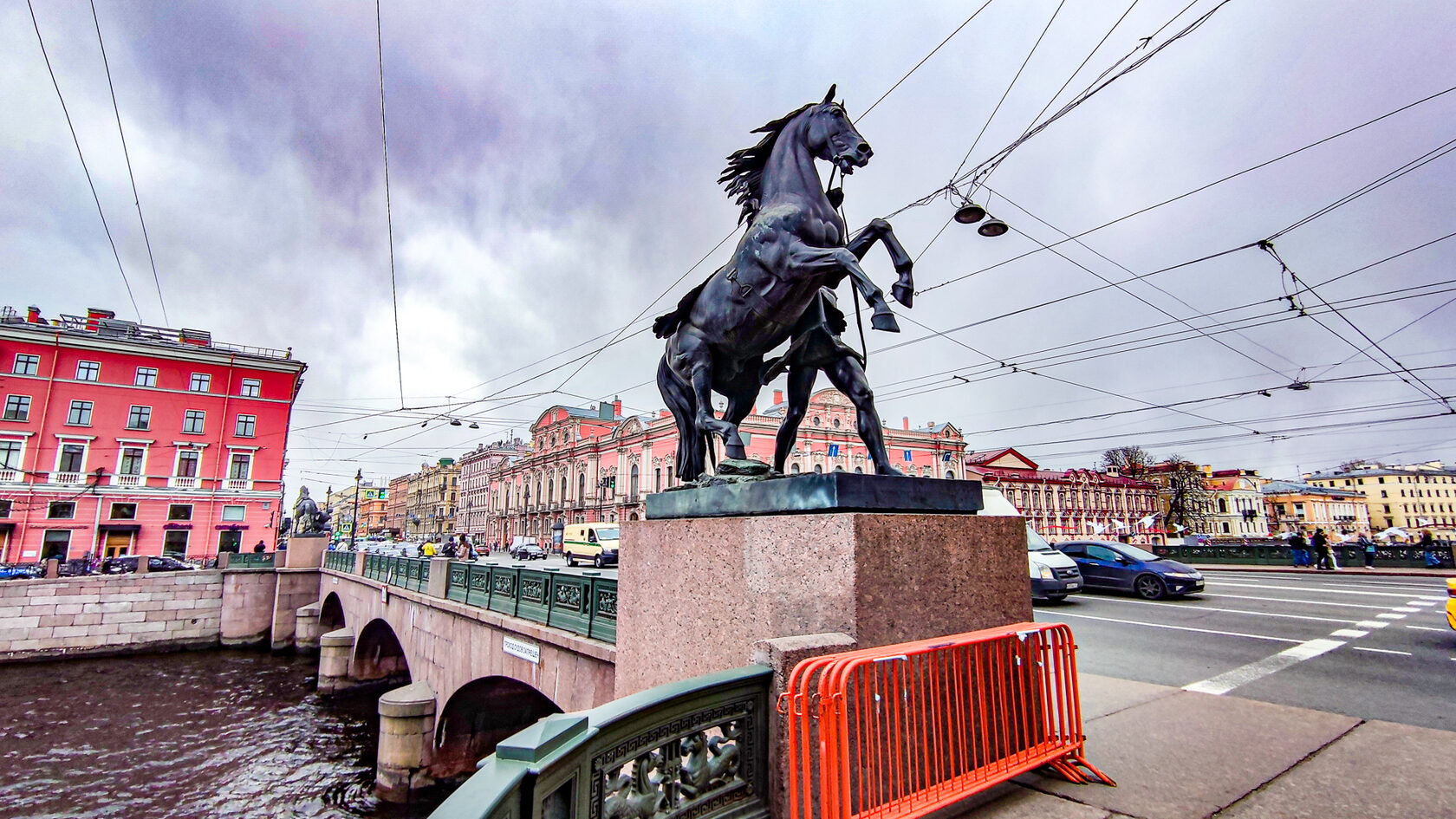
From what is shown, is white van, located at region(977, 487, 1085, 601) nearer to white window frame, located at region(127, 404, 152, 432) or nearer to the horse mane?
the horse mane

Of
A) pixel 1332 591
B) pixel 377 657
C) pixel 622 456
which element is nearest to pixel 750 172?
pixel 1332 591

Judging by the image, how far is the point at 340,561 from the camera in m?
24.9

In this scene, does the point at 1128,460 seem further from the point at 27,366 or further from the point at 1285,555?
the point at 27,366

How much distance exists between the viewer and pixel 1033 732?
9.96 feet

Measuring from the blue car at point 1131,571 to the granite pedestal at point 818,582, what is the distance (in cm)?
1302

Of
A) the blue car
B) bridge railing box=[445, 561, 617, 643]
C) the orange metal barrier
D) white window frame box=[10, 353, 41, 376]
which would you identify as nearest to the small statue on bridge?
white window frame box=[10, 353, 41, 376]

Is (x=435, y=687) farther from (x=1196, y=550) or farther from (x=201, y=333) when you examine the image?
(x=201, y=333)

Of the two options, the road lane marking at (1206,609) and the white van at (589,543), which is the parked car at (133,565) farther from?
the road lane marking at (1206,609)

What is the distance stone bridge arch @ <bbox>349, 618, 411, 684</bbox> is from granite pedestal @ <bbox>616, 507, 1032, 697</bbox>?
17.9 m

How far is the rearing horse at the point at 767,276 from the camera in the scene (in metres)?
3.54

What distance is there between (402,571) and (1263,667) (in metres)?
16.6

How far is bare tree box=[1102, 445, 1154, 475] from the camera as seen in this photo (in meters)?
72.2

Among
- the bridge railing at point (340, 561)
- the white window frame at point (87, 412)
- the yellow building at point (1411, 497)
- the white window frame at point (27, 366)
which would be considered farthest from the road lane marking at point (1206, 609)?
the yellow building at point (1411, 497)

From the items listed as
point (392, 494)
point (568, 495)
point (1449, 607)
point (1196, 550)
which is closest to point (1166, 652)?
point (1449, 607)
